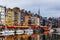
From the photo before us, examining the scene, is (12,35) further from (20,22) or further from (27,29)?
(20,22)

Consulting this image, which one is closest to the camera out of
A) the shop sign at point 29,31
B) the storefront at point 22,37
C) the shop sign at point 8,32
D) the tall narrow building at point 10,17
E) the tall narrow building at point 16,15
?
the shop sign at point 8,32

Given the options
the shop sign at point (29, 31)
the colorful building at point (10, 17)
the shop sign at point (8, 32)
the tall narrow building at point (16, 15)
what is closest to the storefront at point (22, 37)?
the shop sign at point (29, 31)

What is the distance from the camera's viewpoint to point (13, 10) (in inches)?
605

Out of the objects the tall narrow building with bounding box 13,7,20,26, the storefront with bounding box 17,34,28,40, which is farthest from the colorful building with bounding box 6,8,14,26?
the storefront with bounding box 17,34,28,40

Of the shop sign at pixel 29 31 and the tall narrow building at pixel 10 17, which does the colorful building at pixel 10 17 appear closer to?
the tall narrow building at pixel 10 17

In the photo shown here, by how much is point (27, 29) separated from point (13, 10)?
6.49 feet

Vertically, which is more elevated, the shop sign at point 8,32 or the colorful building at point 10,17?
the colorful building at point 10,17

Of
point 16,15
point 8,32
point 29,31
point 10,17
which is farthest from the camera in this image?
point 16,15

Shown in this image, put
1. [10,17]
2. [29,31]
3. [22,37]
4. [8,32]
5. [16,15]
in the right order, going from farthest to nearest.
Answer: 1. [16,15]
2. [10,17]
3. [29,31]
4. [22,37]
5. [8,32]

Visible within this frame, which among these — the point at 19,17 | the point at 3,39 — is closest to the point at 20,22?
the point at 19,17

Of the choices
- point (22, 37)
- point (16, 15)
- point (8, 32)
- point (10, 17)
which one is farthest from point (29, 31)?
point (8, 32)

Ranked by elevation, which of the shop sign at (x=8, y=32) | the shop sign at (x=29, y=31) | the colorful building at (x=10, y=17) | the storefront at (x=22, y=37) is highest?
the colorful building at (x=10, y=17)

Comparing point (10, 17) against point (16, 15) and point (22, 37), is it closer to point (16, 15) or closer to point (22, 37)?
point (16, 15)

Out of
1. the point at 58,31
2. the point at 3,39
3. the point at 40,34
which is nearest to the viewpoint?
the point at 3,39
